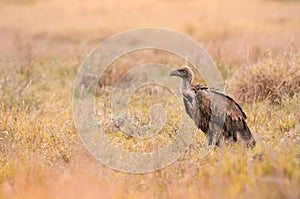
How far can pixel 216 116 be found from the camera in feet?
23.8

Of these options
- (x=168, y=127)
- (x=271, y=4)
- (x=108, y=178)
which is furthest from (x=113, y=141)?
(x=271, y=4)

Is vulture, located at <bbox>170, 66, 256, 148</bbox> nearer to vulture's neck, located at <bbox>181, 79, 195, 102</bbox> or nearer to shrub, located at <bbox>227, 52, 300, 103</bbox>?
vulture's neck, located at <bbox>181, 79, 195, 102</bbox>

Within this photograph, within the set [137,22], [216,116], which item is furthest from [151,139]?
[137,22]

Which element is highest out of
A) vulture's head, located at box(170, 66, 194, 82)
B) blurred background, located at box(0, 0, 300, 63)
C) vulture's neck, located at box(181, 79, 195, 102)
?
vulture's head, located at box(170, 66, 194, 82)

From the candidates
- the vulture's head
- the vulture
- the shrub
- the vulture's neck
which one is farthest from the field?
the vulture's head

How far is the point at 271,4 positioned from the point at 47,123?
73.1 feet

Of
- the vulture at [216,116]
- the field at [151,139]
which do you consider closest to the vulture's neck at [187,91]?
the vulture at [216,116]

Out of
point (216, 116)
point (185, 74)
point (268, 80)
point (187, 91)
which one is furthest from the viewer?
point (268, 80)

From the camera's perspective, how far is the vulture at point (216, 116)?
7.24 meters

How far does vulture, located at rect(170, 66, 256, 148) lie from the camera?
7.24 m

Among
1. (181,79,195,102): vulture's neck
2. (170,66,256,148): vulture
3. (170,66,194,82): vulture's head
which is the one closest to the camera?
(170,66,256,148): vulture

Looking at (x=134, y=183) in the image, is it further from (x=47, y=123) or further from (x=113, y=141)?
(x=47, y=123)

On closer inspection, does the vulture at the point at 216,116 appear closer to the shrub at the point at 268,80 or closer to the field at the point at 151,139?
the field at the point at 151,139

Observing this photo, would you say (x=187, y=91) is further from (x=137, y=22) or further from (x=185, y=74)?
(x=137, y=22)
